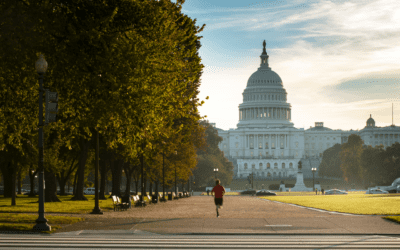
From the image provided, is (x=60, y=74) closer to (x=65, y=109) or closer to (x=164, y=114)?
(x=65, y=109)

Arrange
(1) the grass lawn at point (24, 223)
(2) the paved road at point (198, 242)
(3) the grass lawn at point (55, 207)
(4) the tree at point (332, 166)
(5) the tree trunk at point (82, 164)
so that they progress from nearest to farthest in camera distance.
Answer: (2) the paved road at point (198, 242) → (1) the grass lawn at point (24, 223) → (3) the grass lawn at point (55, 207) → (5) the tree trunk at point (82, 164) → (4) the tree at point (332, 166)

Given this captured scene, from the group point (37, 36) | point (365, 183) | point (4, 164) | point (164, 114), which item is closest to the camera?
point (37, 36)

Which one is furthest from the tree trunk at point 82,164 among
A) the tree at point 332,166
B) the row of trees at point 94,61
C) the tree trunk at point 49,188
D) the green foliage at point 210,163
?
the tree at point 332,166

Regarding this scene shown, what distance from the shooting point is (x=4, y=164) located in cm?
4991

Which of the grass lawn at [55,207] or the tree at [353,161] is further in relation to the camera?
the tree at [353,161]

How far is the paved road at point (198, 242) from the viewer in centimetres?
1391

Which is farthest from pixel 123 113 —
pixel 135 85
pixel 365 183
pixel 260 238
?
pixel 365 183

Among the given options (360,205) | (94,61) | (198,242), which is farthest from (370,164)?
(198,242)

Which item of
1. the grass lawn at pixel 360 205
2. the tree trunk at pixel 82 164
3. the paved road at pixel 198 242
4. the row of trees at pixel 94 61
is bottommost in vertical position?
the grass lawn at pixel 360 205

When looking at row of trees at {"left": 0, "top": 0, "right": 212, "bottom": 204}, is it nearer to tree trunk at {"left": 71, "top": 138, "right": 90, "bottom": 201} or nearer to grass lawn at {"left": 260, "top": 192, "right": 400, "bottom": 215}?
grass lawn at {"left": 260, "top": 192, "right": 400, "bottom": 215}

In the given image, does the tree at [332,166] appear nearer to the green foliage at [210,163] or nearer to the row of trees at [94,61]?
the green foliage at [210,163]

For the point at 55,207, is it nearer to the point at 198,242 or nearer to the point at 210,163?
the point at 198,242

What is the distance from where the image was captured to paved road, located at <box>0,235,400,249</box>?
1391 cm

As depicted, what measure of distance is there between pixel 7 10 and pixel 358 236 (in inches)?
643
